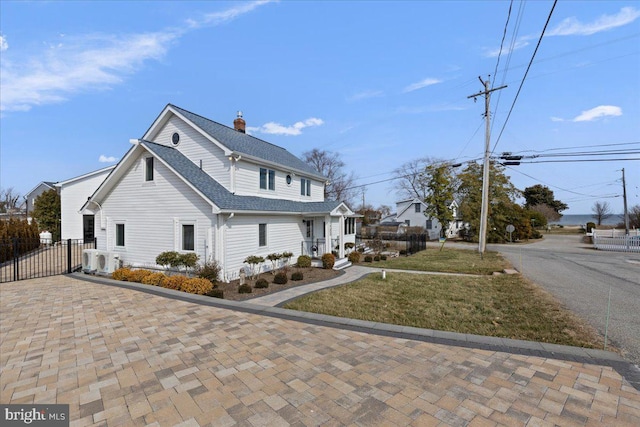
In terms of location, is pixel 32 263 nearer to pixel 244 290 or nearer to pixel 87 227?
pixel 87 227

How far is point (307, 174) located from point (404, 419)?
16.4m

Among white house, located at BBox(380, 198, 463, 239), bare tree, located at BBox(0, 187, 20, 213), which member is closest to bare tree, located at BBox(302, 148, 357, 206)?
white house, located at BBox(380, 198, 463, 239)

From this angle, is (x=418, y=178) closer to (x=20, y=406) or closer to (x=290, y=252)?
(x=290, y=252)

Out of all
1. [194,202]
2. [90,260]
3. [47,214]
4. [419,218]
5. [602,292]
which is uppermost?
[194,202]

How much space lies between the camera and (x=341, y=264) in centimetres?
1575

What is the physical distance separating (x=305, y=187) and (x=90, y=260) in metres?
12.2

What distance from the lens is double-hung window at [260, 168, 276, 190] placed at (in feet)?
49.1

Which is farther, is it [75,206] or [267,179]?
[75,206]

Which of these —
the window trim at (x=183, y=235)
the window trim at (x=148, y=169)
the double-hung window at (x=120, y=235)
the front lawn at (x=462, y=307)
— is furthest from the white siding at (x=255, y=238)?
the double-hung window at (x=120, y=235)

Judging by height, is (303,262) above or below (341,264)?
above

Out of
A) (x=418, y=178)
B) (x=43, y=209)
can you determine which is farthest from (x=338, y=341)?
(x=418, y=178)

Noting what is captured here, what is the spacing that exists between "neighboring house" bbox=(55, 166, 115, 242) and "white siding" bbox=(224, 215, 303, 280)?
56.5ft

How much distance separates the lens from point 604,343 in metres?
5.11

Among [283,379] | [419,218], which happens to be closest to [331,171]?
[419,218]
